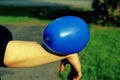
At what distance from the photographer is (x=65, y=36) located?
2.14m

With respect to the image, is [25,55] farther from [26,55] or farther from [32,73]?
[32,73]

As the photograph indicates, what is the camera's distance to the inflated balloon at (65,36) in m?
2.11

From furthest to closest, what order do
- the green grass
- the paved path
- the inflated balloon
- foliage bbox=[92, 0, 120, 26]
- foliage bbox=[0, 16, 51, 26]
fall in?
foliage bbox=[0, 16, 51, 26] < foliage bbox=[92, 0, 120, 26] < the paved path < the green grass < the inflated balloon

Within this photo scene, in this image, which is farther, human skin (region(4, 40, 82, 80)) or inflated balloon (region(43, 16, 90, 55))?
inflated balloon (region(43, 16, 90, 55))

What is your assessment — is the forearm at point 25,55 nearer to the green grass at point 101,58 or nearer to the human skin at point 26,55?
the human skin at point 26,55

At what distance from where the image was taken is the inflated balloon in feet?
6.93

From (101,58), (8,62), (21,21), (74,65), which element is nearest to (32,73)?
(101,58)

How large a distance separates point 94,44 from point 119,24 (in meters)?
4.89

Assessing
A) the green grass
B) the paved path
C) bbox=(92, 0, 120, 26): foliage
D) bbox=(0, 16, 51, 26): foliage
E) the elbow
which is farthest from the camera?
bbox=(0, 16, 51, 26): foliage

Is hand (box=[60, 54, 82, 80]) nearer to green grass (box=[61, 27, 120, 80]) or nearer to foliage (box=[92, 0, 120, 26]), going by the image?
green grass (box=[61, 27, 120, 80])

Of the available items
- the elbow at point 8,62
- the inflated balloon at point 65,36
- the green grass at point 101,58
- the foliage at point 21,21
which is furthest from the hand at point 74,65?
the foliage at point 21,21

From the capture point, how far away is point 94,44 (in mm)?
10953

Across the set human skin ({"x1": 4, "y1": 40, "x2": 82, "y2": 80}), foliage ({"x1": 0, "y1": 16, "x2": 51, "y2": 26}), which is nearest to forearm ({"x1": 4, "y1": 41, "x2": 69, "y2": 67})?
human skin ({"x1": 4, "y1": 40, "x2": 82, "y2": 80})

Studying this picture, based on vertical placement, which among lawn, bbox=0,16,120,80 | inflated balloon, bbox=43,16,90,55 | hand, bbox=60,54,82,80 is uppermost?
inflated balloon, bbox=43,16,90,55
